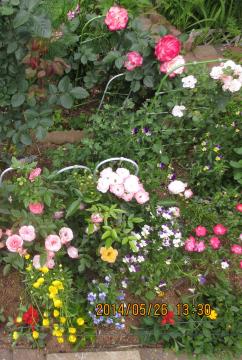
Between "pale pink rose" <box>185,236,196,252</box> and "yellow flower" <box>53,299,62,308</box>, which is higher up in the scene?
"yellow flower" <box>53,299,62,308</box>

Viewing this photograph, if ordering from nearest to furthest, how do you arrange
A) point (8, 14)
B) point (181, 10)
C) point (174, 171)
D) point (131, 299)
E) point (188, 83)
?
point (8, 14), point (131, 299), point (188, 83), point (174, 171), point (181, 10)

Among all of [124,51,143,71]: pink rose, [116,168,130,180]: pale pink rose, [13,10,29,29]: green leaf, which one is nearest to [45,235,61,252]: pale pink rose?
[116,168,130,180]: pale pink rose

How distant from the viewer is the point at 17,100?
234cm

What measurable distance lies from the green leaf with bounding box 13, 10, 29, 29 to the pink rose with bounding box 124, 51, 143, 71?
87 cm

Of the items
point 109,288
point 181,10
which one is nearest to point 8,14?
point 109,288

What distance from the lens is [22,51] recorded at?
2.15 metres

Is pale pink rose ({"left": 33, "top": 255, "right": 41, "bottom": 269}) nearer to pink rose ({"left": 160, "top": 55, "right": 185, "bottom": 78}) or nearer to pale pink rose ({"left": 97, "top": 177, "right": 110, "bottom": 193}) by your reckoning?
pale pink rose ({"left": 97, "top": 177, "right": 110, "bottom": 193})

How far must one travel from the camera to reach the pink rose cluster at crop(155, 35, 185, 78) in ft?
8.52

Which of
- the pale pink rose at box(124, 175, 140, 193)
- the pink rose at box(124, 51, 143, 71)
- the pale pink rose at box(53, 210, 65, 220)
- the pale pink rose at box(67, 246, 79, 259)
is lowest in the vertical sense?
the pale pink rose at box(67, 246, 79, 259)

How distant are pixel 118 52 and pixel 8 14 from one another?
1.01 metres

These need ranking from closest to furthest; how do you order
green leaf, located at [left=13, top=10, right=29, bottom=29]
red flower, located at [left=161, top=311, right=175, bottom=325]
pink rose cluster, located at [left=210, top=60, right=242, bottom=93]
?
green leaf, located at [left=13, top=10, right=29, bottom=29], red flower, located at [left=161, top=311, right=175, bottom=325], pink rose cluster, located at [left=210, top=60, right=242, bottom=93]

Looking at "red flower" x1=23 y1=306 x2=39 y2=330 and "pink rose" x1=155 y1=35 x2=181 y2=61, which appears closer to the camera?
"red flower" x1=23 y1=306 x2=39 y2=330

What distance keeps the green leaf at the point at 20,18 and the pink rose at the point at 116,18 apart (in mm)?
817

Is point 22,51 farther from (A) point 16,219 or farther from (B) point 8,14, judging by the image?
(A) point 16,219
